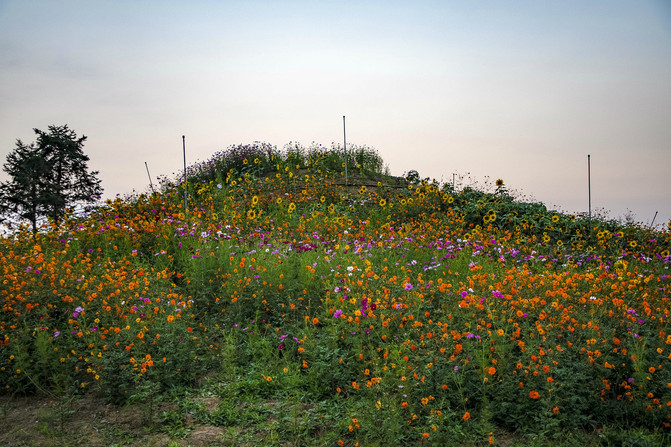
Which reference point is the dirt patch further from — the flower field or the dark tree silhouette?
the dark tree silhouette

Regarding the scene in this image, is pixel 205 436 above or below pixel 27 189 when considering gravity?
below

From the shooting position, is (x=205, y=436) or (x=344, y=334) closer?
(x=205, y=436)

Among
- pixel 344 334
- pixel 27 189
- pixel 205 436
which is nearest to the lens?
pixel 205 436

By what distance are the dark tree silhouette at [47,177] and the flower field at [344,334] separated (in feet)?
32.4

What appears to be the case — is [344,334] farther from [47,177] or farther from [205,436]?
[47,177]

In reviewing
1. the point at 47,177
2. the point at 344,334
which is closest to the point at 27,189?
the point at 47,177

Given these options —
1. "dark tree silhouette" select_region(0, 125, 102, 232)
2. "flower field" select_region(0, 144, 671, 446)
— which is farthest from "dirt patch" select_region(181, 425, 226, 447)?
"dark tree silhouette" select_region(0, 125, 102, 232)

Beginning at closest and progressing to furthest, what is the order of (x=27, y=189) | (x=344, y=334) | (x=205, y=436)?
1. (x=205, y=436)
2. (x=344, y=334)
3. (x=27, y=189)

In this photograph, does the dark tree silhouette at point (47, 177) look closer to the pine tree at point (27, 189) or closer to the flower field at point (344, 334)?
the pine tree at point (27, 189)

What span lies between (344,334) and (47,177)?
15.8 m

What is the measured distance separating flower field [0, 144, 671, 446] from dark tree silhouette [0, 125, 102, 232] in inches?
389

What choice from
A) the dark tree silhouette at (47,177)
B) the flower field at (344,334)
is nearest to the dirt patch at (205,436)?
the flower field at (344,334)

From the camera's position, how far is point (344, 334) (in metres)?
4.75

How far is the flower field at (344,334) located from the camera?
3691 millimetres
